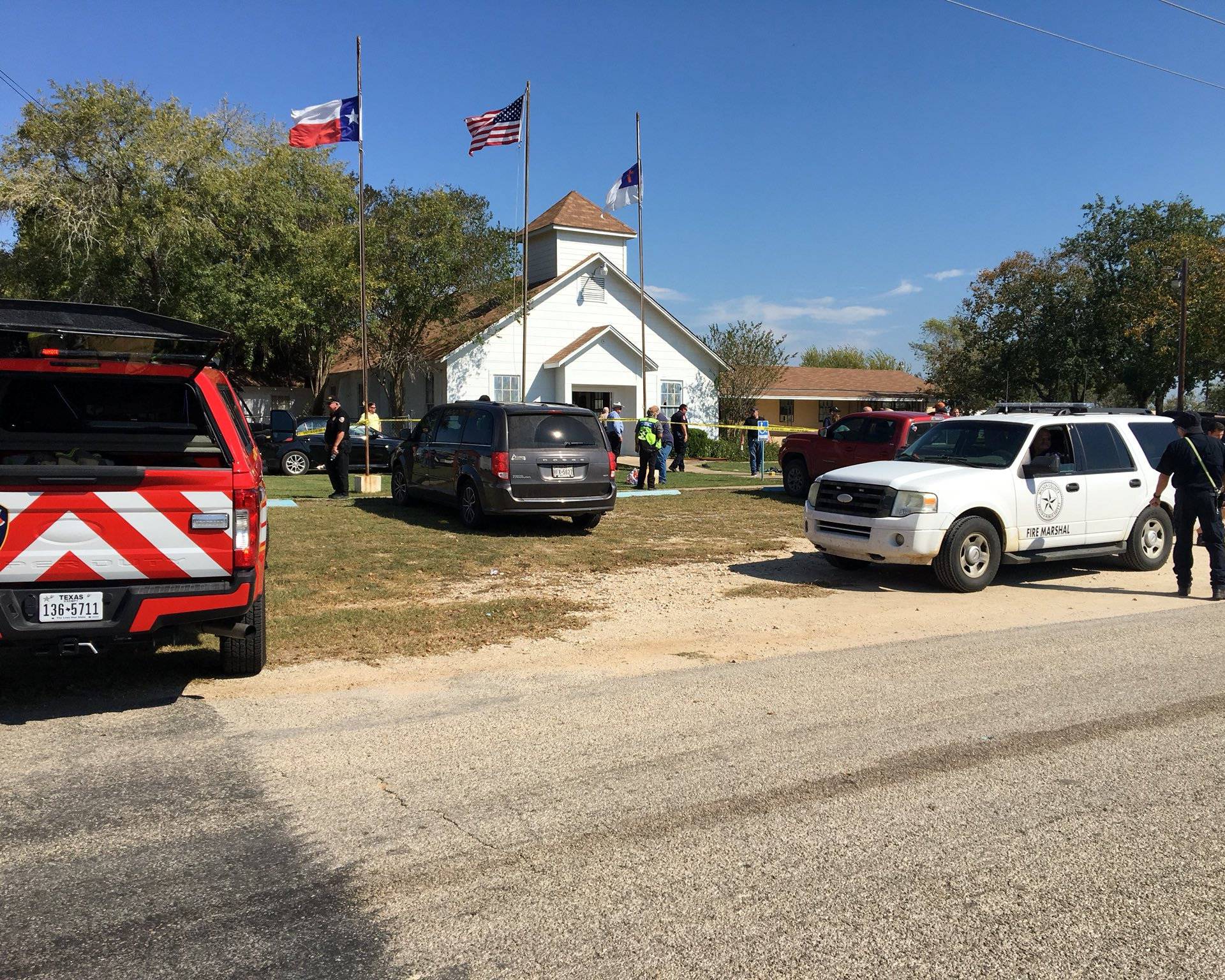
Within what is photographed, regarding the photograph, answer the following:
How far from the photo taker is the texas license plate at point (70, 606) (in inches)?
212

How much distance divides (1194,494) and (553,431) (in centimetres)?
757

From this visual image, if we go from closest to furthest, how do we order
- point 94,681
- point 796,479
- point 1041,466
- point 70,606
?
point 70,606 < point 94,681 < point 1041,466 < point 796,479

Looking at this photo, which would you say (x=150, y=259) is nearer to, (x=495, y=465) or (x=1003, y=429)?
(x=495, y=465)

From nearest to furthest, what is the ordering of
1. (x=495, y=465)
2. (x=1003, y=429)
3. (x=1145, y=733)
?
(x=1145, y=733), (x=1003, y=429), (x=495, y=465)

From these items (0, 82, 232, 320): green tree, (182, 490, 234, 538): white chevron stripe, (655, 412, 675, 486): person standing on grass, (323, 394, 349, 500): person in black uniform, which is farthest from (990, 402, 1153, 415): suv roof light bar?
(0, 82, 232, 320): green tree

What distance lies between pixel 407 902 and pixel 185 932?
2.42 feet

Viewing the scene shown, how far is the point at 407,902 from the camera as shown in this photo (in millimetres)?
3553

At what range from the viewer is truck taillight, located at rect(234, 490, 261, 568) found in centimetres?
585

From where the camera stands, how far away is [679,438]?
24922mm

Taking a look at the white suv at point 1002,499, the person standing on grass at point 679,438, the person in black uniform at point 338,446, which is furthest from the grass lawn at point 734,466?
the white suv at point 1002,499

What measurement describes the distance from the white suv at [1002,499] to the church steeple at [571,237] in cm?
2386

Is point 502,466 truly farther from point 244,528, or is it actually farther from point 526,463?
point 244,528

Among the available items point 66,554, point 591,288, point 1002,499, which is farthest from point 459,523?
point 591,288

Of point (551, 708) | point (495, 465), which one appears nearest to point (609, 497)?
point (495, 465)
